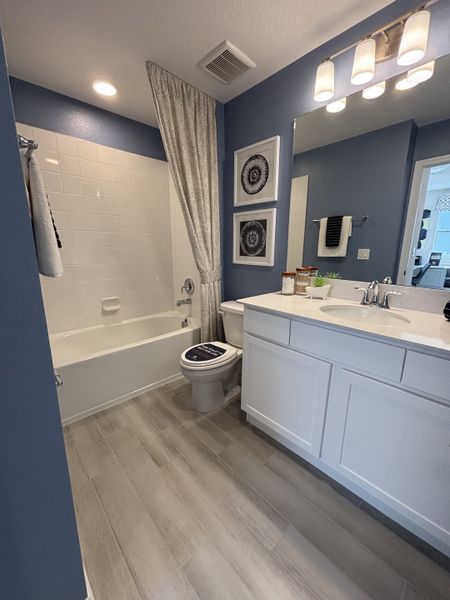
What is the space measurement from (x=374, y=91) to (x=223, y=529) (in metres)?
2.30

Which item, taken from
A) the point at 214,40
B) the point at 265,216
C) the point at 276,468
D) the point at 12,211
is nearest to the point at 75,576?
the point at 276,468

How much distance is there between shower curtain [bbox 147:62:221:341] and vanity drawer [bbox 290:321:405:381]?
3.43 feet

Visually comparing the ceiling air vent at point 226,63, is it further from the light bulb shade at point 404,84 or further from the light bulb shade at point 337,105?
the light bulb shade at point 404,84

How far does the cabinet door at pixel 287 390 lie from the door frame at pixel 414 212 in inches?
28.1

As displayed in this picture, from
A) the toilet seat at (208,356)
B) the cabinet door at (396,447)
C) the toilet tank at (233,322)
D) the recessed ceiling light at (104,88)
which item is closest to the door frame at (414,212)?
the cabinet door at (396,447)

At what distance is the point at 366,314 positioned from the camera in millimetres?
1405

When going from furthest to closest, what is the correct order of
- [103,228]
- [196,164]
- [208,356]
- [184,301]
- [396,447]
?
[184,301] < [103,228] < [196,164] < [208,356] < [396,447]

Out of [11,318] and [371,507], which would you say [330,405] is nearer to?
[371,507]

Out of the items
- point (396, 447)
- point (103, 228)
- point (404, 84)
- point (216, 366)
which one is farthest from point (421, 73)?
point (103, 228)

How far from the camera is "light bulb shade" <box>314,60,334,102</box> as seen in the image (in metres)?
1.36

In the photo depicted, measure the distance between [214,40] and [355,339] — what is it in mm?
1830

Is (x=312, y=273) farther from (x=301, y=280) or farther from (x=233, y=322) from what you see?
(x=233, y=322)

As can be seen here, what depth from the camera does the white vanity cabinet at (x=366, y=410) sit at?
92 centimetres

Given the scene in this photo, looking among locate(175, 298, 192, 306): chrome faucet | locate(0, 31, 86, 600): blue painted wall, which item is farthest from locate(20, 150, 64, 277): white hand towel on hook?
locate(175, 298, 192, 306): chrome faucet
